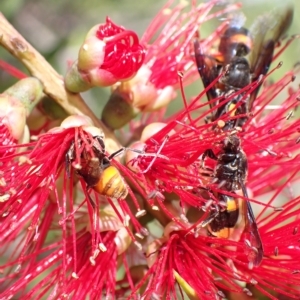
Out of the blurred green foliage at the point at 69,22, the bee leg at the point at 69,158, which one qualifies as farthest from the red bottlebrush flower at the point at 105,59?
the blurred green foliage at the point at 69,22

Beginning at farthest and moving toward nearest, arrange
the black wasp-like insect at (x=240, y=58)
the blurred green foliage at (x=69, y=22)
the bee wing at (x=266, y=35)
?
the blurred green foliage at (x=69, y=22)
the bee wing at (x=266, y=35)
the black wasp-like insect at (x=240, y=58)

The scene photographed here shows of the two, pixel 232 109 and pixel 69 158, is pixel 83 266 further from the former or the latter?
pixel 232 109

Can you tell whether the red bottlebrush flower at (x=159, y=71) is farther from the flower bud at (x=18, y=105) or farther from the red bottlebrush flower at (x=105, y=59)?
the flower bud at (x=18, y=105)

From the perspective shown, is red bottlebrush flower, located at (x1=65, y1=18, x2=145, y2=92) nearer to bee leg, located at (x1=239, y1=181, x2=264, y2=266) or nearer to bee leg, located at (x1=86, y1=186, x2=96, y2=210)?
bee leg, located at (x1=86, y1=186, x2=96, y2=210)

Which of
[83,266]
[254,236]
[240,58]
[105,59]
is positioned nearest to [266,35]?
[240,58]

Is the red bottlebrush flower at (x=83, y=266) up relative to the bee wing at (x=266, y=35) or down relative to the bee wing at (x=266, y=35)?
up

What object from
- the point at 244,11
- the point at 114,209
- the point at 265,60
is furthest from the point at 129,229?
the point at 244,11
